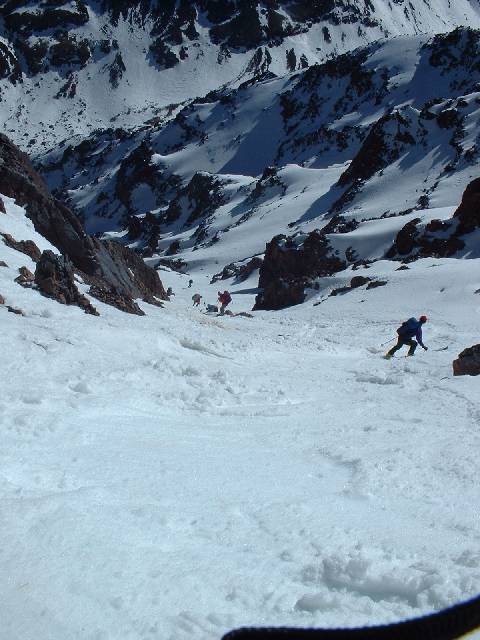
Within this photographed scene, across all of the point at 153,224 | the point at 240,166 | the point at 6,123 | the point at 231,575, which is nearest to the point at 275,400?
the point at 231,575

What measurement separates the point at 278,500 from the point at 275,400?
4.03 metres

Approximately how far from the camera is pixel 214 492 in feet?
14.7

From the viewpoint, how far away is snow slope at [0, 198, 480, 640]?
292cm

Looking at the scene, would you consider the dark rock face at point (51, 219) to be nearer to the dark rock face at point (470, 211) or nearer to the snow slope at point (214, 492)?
the snow slope at point (214, 492)

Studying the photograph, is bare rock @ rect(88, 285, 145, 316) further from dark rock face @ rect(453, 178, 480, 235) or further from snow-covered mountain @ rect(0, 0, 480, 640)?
dark rock face @ rect(453, 178, 480, 235)

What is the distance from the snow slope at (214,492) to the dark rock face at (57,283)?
7.29 feet

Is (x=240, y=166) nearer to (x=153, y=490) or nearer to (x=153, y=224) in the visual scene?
(x=153, y=224)

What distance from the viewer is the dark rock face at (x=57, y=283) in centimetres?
1286

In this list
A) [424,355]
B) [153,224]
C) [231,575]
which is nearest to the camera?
[231,575]

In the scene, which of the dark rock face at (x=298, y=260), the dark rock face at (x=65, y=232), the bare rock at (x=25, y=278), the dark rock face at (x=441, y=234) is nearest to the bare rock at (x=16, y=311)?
the bare rock at (x=25, y=278)

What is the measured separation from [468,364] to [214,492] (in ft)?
26.7

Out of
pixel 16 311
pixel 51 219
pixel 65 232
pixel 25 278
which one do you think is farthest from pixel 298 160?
pixel 16 311

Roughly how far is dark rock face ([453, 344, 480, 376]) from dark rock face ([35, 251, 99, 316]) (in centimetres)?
828

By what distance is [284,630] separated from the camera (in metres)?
1.49
